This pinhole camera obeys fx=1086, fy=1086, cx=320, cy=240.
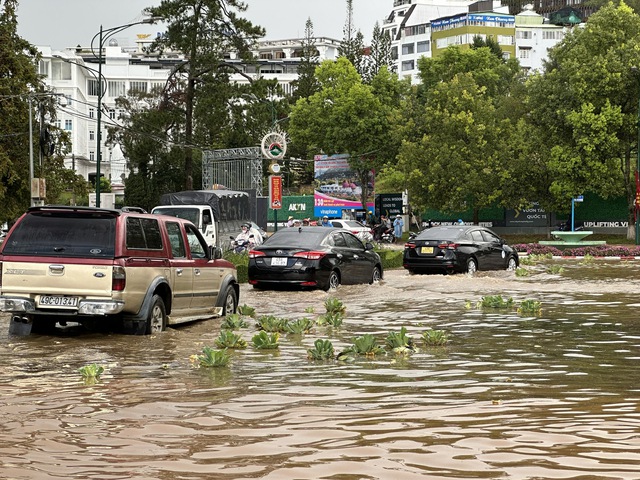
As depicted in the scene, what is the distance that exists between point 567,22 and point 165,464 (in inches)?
5537

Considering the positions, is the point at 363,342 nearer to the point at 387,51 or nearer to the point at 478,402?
the point at 478,402

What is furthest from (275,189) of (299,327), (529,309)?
(299,327)

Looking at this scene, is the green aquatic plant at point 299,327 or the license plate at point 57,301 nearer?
the license plate at point 57,301

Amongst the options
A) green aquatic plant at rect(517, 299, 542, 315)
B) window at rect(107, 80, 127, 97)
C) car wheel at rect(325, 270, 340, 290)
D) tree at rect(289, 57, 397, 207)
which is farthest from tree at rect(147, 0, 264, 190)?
window at rect(107, 80, 127, 97)

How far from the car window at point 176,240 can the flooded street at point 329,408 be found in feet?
3.74

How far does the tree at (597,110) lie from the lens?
57375 mm

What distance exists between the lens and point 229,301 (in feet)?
56.9

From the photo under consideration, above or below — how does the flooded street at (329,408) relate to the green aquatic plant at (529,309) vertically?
below

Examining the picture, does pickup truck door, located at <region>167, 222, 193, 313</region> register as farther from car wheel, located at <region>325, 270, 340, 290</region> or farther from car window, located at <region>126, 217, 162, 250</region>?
car wheel, located at <region>325, 270, 340, 290</region>

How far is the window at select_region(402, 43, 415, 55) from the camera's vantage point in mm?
144312

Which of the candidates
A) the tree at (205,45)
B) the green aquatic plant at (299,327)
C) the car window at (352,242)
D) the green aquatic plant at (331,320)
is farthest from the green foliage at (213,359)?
the tree at (205,45)

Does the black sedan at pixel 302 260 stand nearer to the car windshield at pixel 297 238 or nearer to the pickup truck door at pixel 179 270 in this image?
the car windshield at pixel 297 238

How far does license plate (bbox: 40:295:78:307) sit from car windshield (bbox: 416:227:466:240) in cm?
1688

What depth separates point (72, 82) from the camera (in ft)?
411
